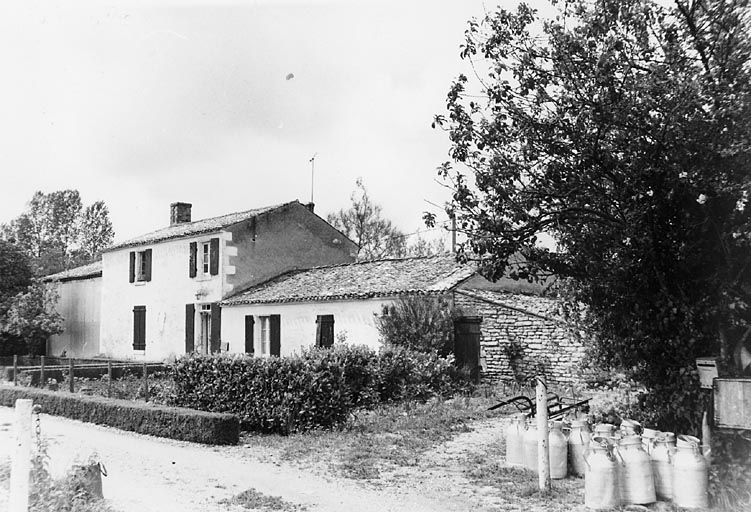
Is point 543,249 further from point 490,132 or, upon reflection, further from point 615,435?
point 615,435

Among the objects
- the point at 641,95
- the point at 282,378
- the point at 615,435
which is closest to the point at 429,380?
the point at 282,378

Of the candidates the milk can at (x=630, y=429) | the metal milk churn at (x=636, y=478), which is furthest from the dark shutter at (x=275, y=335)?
the metal milk churn at (x=636, y=478)

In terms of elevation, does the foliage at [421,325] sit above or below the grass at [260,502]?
above

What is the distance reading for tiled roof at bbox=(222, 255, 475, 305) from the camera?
1909 centimetres

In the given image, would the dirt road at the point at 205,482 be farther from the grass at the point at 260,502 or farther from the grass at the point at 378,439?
the grass at the point at 378,439

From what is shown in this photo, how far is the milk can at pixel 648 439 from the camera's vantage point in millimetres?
6994

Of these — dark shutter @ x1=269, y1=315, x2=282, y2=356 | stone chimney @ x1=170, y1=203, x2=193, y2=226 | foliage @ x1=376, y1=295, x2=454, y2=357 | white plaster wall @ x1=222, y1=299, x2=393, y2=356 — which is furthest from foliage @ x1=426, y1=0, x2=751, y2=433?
stone chimney @ x1=170, y1=203, x2=193, y2=226

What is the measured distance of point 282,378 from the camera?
12.1 meters

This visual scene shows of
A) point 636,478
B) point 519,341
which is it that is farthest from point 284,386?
point 519,341

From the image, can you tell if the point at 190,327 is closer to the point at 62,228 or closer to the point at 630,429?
the point at 630,429

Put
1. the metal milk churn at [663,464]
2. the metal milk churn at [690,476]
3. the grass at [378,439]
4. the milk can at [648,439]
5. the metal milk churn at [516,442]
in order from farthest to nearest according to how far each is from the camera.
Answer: the grass at [378,439] → the metal milk churn at [516,442] → the milk can at [648,439] → the metal milk churn at [663,464] → the metal milk churn at [690,476]

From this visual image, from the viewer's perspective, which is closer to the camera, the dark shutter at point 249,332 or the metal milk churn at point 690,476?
the metal milk churn at point 690,476

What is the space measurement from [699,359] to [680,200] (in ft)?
5.56

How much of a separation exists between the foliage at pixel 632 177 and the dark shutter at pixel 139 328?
22.6 metres
